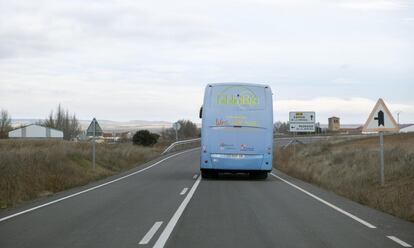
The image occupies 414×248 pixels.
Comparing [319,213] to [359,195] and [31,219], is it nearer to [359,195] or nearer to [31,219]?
[359,195]

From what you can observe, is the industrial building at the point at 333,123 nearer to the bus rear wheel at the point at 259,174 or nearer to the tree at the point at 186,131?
the tree at the point at 186,131

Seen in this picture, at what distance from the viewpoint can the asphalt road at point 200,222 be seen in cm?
838

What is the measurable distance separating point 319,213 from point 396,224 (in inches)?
75.6

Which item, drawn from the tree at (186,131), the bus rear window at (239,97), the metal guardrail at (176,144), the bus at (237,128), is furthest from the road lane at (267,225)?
the tree at (186,131)

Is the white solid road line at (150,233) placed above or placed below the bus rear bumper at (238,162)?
below

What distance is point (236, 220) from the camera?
1060 cm

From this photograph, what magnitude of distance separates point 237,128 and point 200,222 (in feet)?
36.4

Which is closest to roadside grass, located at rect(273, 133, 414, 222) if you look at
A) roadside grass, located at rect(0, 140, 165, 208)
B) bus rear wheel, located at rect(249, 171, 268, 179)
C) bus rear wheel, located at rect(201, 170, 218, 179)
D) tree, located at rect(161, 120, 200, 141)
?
bus rear wheel, located at rect(249, 171, 268, 179)

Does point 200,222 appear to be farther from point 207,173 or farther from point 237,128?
point 207,173

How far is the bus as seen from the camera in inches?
829

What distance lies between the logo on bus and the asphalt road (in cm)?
584

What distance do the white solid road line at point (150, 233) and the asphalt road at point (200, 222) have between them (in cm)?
2

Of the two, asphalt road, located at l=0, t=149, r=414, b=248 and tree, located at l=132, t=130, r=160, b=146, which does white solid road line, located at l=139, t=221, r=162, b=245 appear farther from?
tree, located at l=132, t=130, r=160, b=146

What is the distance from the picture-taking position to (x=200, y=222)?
1034 cm
